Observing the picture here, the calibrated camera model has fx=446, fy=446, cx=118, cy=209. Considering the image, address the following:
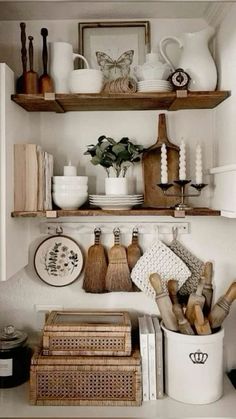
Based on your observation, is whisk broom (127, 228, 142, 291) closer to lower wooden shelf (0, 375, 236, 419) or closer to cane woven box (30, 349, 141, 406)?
cane woven box (30, 349, 141, 406)

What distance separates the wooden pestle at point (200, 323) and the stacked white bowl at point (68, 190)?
1.98ft

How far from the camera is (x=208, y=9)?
175cm

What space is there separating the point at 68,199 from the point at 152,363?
2.28 ft

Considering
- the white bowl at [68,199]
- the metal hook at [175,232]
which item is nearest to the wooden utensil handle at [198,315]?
the metal hook at [175,232]

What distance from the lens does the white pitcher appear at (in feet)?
5.61

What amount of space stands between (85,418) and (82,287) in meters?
0.54

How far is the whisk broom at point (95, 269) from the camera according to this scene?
186cm

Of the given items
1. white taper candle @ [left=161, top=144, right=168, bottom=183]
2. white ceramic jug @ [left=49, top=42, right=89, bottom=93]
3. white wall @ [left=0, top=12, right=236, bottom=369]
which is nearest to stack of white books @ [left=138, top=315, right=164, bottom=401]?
white wall @ [left=0, top=12, right=236, bottom=369]

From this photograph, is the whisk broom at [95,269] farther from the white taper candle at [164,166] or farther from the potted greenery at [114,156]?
the white taper candle at [164,166]

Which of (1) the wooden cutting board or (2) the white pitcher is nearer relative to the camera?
(2) the white pitcher

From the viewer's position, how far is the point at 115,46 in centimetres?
186

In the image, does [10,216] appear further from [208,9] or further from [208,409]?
[208,9]

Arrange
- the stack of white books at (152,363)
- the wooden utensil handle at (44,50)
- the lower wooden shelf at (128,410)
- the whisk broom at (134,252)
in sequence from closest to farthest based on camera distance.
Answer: the lower wooden shelf at (128,410) < the stack of white books at (152,363) < the wooden utensil handle at (44,50) < the whisk broom at (134,252)

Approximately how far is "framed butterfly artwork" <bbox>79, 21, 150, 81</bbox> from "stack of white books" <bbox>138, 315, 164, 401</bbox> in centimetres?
105
